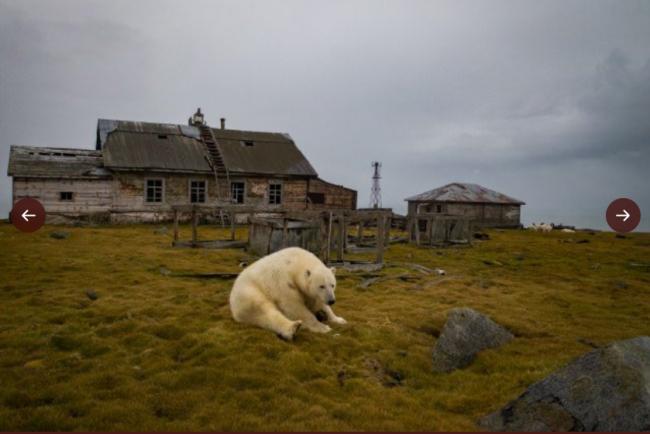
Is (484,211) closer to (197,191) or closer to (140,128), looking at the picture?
(197,191)

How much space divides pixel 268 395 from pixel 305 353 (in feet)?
3.90

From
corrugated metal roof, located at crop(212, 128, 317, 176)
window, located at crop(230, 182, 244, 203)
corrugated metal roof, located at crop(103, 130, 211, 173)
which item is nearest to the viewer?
corrugated metal roof, located at crop(103, 130, 211, 173)

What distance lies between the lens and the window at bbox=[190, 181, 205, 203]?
2944cm

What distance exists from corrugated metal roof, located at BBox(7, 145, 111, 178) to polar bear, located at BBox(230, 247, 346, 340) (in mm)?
23753

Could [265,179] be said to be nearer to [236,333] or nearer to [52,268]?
[52,268]

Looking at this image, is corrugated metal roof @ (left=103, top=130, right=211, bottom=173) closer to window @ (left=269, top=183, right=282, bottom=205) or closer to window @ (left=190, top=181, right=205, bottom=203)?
window @ (left=190, top=181, right=205, bottom=203)

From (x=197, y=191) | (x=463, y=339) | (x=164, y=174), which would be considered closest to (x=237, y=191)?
(x=197, y=191)

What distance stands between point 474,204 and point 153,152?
27.8 meters

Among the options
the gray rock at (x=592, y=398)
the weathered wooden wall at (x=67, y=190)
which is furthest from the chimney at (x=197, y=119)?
the gray rock at (x=592, y=398)

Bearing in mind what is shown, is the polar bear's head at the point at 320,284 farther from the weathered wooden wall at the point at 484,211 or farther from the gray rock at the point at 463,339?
the weathered wooden wall at the point at 484,211

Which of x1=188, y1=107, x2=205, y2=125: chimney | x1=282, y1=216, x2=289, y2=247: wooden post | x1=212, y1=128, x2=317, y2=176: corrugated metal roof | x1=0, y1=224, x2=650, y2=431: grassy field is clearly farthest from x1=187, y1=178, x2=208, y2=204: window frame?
x1=0, y1=224, x2=650, y2=431: grassy field

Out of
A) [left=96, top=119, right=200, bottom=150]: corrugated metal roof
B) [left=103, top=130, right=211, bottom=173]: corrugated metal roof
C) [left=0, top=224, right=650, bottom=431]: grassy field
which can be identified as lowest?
[left=0, top=224, right=650, bottom=431]: grassy field

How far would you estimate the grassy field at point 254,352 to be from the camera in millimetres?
4359

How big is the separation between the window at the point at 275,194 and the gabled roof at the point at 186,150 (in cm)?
120
